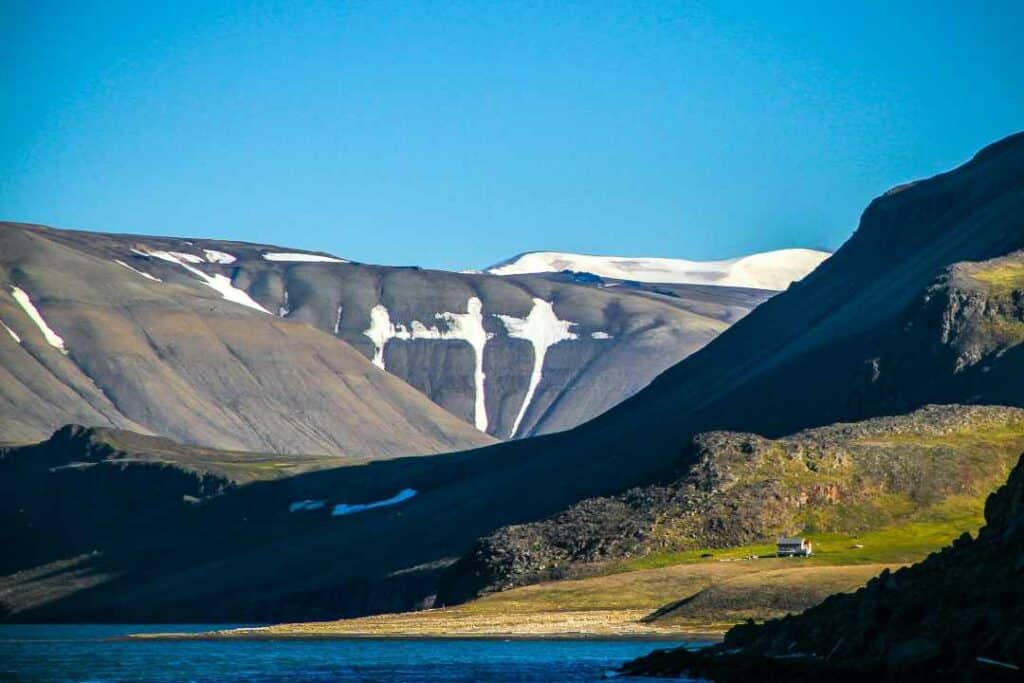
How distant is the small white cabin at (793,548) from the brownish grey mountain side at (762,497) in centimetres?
978

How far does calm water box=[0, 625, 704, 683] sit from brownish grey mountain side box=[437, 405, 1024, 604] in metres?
31.3

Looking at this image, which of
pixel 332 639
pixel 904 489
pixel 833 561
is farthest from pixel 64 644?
pixel 904 489

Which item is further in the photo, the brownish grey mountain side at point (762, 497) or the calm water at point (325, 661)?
the brownish grey mountain side at point (762, 497)

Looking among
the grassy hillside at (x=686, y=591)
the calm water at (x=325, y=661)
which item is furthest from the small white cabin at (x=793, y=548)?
the calm water at (x=325, y=661)

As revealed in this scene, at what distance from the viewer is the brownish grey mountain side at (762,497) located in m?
154

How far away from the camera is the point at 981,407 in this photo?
566ft

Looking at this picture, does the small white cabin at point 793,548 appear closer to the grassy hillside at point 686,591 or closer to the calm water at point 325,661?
the grassy hillside at point 686,591

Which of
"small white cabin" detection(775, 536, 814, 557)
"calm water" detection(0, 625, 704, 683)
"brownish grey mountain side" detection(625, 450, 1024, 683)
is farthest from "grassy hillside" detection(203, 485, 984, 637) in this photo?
"brownish grey mountain side" detection(625, 450, 1024, 683)

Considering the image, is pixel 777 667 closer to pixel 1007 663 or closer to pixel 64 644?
pixel 1007 663

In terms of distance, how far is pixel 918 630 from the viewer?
220 feet

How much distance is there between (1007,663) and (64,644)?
8982 centimetres

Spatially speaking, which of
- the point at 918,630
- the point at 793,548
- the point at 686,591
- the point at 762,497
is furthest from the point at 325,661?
the point at 762,497

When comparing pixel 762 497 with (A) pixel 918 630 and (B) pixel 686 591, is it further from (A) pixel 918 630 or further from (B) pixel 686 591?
(A) pixel 918 630

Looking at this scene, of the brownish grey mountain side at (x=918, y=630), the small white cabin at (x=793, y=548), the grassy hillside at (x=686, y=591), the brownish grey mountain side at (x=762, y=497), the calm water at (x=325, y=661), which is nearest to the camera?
the brownish grey mountain side at (x=918, y=630)
